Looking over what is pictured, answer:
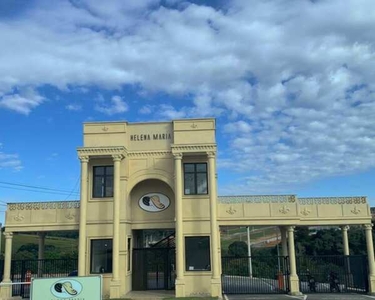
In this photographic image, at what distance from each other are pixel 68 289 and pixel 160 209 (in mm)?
12857

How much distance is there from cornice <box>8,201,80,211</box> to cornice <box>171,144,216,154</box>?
6352 mm

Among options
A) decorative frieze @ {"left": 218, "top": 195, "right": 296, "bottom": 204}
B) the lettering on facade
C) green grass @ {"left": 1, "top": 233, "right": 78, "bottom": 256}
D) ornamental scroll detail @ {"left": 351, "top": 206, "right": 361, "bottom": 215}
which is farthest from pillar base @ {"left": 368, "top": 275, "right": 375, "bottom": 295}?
green grass @ {"left": 1, "top": 233, "right": 78, "bottom": 256}

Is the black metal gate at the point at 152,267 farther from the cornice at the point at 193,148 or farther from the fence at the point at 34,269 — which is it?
the cornice at the point at 193,148

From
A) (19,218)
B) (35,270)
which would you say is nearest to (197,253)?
(35,270)

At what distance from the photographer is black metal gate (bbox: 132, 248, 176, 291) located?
23.0 metres

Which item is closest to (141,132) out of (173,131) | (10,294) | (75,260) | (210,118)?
(173,131)

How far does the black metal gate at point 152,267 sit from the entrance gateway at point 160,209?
0.35 ft

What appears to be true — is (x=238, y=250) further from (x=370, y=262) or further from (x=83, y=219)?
(x=83, y=219)

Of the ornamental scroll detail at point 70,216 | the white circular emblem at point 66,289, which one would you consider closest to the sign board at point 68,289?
the white circular emblem at point 66,289

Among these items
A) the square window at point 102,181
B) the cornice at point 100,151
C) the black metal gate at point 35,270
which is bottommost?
the black metal gate at point 35,270

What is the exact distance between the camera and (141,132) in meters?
23.0

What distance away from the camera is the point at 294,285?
72.1ft

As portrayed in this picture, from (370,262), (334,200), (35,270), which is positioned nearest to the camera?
(370,262)

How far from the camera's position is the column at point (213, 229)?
20.5 metres
